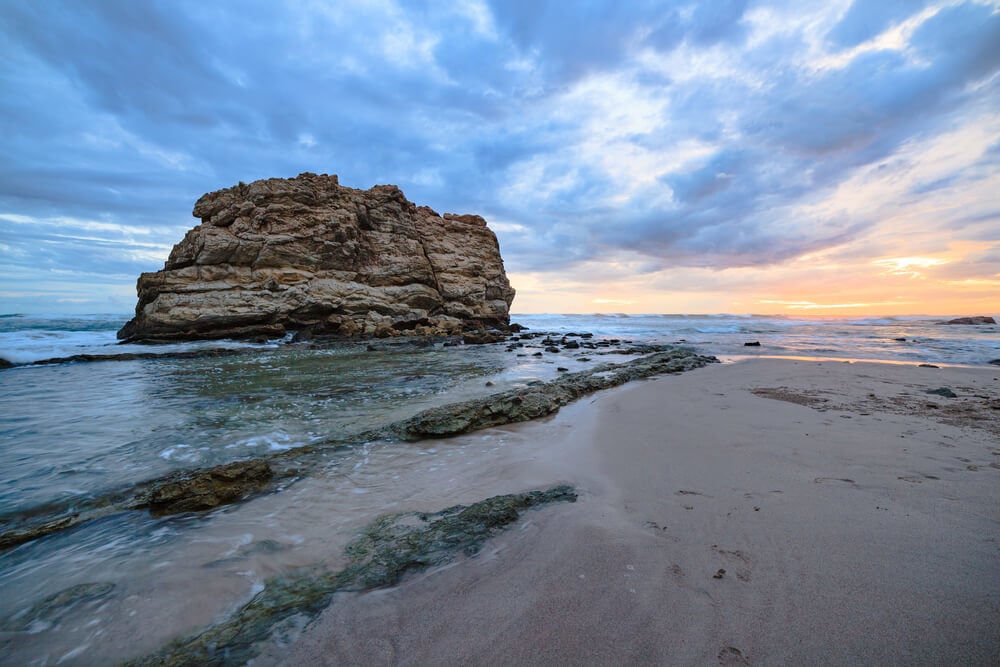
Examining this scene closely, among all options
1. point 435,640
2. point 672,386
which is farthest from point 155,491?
point 672,386

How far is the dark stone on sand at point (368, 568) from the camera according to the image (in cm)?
165

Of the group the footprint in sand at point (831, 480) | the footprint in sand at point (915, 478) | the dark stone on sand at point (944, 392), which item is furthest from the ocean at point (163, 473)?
the dark stone on sand at point (944, 392)

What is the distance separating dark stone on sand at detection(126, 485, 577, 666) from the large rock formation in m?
21.5

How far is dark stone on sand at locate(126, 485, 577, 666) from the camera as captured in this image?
1647 mm

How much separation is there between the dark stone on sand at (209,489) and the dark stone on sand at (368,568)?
149 centimetres

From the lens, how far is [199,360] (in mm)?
14453

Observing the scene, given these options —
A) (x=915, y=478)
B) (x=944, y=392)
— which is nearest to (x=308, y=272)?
(x=915, y=478)

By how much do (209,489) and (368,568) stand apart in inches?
81.4

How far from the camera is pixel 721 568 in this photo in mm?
1872

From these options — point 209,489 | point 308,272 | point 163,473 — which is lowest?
point 163,473

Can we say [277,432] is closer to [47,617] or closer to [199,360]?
[47,617]

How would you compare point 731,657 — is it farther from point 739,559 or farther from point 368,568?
point 368,568

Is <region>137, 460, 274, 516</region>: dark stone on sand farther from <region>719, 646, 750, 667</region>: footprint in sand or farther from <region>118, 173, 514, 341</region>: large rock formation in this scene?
<region>118, 173, 514, 341</region>: large rock formation

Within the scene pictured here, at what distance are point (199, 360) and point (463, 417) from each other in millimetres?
14304
